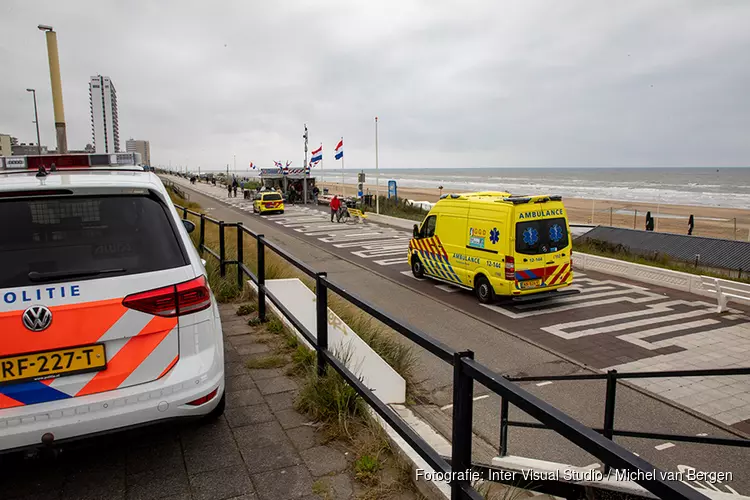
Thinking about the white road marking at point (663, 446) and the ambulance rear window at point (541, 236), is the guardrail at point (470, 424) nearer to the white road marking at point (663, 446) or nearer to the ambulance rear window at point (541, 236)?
the white road marking at point (663, 446)

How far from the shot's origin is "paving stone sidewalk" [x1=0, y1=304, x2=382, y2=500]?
2.88m

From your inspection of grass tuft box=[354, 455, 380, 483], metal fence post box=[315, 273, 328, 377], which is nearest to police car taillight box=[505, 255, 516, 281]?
metal fence post box=[315, 273, 328, 377]

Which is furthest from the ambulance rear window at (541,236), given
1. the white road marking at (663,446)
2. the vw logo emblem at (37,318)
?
the vw logo emblem at (37,318)

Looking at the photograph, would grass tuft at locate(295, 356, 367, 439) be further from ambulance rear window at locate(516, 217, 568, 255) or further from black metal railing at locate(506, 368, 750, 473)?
ambulance rear window at locate(516, 217, 568, 255)

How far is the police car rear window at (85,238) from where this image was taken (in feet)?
8.99

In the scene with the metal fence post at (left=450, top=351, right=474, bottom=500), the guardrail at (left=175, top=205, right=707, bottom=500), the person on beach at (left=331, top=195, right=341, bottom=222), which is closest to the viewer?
the guardrail at (left=175, top=205, right=707, bottom=500)

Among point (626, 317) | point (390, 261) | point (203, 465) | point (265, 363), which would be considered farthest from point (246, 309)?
point (390, 261)

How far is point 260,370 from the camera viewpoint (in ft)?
15.5

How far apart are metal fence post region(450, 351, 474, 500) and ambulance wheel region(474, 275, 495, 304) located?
9.50 metres

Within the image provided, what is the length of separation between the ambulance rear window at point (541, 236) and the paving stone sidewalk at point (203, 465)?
828 cm

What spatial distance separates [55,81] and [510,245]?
9.31 meters

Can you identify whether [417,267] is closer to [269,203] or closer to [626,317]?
[626,317]

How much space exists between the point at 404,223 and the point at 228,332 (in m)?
22.1

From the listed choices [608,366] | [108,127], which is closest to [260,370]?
[608,366]
